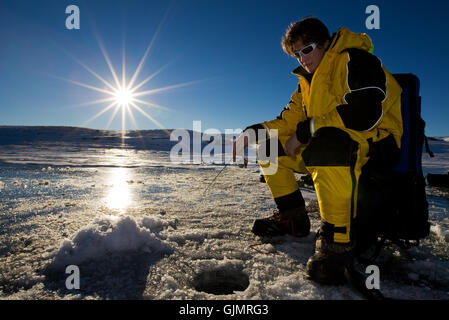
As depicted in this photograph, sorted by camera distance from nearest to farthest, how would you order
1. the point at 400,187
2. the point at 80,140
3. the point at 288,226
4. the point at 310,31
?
the point at 400,187 < the point at 310,31 < the point at 288,226 < the point at 80,140

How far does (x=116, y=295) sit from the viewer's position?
1058 millimetres

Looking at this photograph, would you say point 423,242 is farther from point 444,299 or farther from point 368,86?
point 368,86

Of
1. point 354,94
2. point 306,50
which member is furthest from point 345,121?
point 306,50

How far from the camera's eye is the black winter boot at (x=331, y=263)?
1.14 metres

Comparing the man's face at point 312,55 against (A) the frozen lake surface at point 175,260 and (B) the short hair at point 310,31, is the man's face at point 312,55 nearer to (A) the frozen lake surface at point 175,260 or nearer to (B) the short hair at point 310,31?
(B) the short hair at point 310,31

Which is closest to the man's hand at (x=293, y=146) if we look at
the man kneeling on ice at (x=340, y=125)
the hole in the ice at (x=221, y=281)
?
the man kneeling on ice at (x=340, y=125)

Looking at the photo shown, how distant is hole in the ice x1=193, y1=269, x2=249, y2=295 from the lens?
1.19 meters

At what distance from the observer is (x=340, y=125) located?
4.10 ft

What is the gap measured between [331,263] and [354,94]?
85 cm

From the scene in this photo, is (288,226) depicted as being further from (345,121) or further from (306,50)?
(306,50)

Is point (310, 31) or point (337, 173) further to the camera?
point (310, 31)

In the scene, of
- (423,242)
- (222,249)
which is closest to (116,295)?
(222,249)

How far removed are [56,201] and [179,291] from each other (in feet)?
7.65

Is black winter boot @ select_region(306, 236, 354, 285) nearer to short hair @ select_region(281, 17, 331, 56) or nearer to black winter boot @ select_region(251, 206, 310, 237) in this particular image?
black winter boot @ select_region(251, 206, 310, 237)
